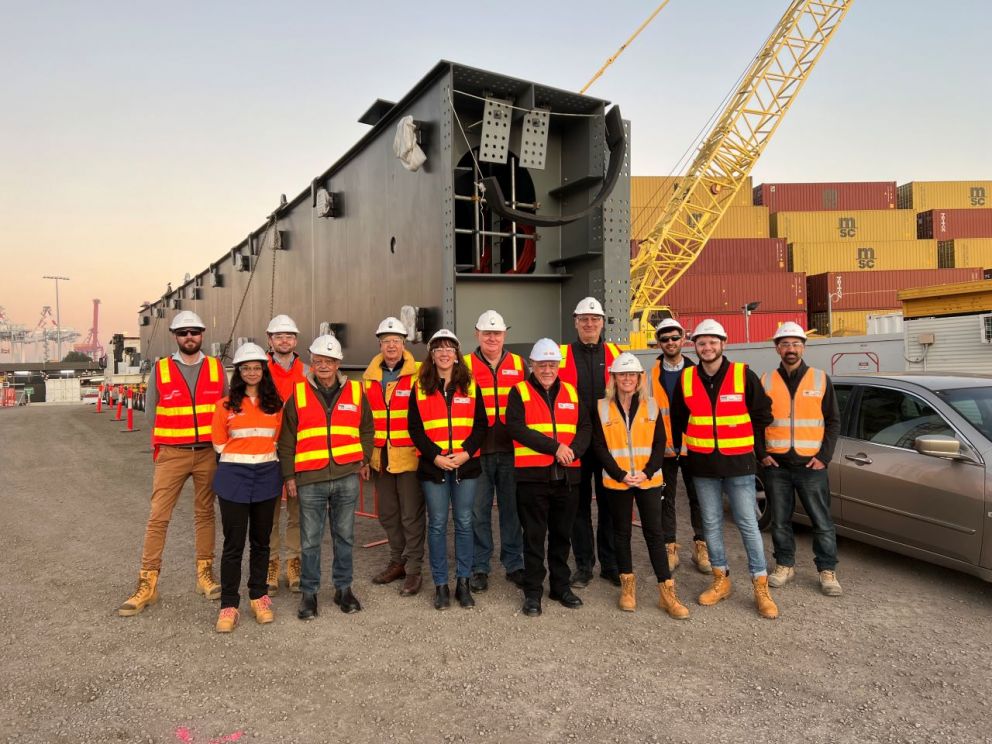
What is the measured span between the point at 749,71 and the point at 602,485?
3348 centimetres

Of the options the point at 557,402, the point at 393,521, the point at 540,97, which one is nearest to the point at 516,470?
the point at 557,402

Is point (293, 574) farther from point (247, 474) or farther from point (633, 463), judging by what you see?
point (633, 463)

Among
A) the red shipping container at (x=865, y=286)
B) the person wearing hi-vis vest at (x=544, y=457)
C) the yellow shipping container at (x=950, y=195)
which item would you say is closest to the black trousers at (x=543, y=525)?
the person wearing hi-vis vest at (x=544, y=457)

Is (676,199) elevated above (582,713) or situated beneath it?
elevated above

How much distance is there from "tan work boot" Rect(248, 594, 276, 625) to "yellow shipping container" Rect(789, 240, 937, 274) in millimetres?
37115

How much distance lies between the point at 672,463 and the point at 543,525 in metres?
1.10

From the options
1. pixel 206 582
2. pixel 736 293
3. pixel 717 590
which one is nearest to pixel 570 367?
pixel 717 590

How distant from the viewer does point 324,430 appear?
12.5ft

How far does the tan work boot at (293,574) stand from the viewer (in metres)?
4.30

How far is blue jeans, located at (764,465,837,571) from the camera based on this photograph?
4141mm

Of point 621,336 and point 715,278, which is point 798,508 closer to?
point 621,336

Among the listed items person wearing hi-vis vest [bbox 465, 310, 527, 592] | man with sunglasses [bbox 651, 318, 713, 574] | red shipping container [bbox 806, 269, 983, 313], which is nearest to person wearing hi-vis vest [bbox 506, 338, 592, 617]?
person wearing hi-vis vest [bbox 465, 310, 527, 592]

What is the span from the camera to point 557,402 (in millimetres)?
3887

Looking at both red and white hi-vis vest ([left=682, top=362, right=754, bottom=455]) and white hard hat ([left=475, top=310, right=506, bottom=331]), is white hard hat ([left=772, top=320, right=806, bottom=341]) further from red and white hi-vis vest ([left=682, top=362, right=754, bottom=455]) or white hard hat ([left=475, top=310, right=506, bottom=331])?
white hard hat ([left=475, top=310, right=506, bottom=331])
